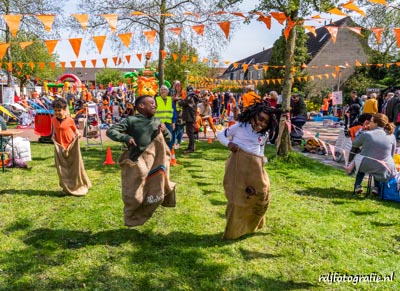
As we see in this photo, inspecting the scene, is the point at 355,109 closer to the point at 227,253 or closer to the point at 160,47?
the point at 160,47

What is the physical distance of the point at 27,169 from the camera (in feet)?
27.6

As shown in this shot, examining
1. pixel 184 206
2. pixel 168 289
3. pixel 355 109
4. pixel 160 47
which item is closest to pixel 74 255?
pixel 168 289

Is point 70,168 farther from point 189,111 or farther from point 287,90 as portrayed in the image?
point 287,90

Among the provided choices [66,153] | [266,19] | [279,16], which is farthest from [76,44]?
[279,16]

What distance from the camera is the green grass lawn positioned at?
3609 millimetres

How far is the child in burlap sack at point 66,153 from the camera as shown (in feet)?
20.6

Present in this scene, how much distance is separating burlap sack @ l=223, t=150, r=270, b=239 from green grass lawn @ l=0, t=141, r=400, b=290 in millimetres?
375

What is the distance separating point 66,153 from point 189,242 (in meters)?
3.03

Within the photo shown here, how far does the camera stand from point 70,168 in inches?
250

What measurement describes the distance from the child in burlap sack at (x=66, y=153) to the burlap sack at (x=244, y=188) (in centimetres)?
320

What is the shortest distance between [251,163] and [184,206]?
201 centimetres

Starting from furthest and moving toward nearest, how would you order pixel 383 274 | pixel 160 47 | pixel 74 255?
pixel 160 47
pixel 74 255
pixel 383 274

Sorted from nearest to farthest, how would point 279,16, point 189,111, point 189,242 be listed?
point 189,242 → point 279,16 → point 189,111

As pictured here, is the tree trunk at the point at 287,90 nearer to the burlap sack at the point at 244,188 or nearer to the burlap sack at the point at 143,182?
the burlap sack at the point at 244,188
